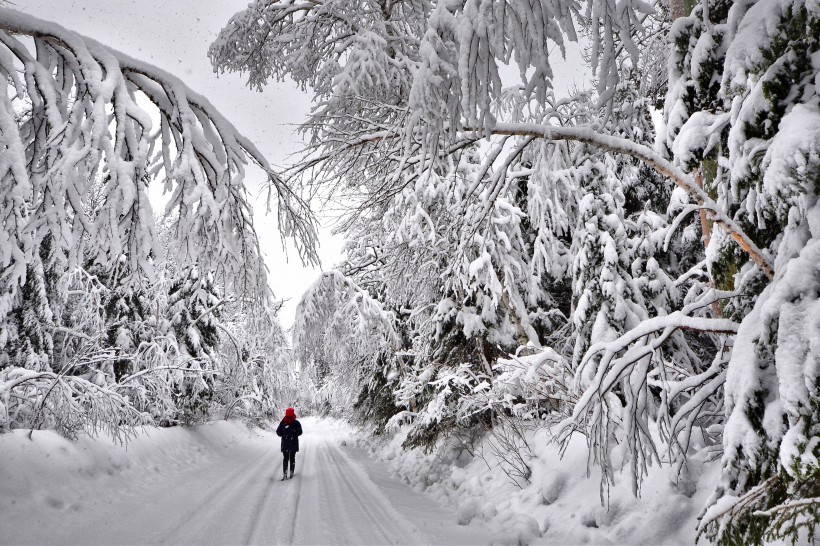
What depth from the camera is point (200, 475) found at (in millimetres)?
11156

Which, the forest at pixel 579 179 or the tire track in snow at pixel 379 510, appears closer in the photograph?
the forest at pixel 579 179

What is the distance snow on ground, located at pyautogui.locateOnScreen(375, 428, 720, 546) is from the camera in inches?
168

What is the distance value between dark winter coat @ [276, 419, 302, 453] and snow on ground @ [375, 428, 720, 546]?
154 inches

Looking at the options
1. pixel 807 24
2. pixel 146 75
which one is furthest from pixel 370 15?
pixel 807 24

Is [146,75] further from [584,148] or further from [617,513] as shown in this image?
[617,513]

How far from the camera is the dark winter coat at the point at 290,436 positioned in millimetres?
10970

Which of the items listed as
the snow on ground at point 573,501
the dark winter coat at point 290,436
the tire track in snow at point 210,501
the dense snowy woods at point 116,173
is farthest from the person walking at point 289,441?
the dense snowy woods at point 116,173

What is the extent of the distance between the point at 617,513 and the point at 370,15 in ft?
26.5

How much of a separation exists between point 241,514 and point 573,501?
5.08 metres

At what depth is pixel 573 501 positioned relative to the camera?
5.57m

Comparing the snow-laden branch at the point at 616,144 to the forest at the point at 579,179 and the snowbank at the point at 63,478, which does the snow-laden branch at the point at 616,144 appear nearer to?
the forest at the point at 579,179

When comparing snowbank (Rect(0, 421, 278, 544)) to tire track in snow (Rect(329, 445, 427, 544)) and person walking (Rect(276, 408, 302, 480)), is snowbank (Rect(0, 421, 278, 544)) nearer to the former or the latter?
person walking (Rect(276, 408, 302, 480))

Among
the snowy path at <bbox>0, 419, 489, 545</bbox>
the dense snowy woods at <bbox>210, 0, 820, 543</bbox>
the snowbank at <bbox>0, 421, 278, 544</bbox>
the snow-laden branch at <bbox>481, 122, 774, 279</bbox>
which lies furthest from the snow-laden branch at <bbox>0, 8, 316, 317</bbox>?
the snowbank at <bbox>0, 421, 278, 544</bbox>

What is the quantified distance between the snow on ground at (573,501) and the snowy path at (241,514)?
53 centimetres
